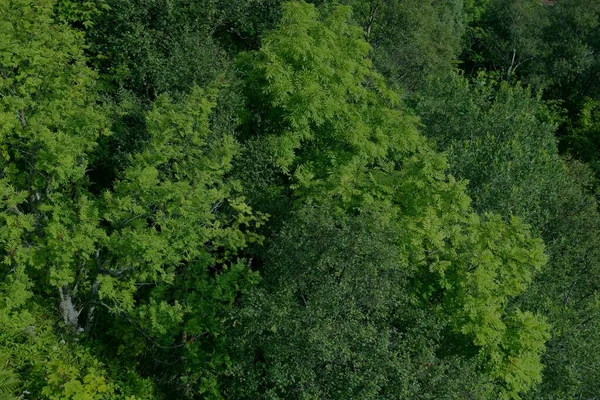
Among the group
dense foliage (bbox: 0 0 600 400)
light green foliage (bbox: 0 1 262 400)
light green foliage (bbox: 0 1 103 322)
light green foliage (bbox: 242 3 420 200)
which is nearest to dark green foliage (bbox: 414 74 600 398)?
dense foliage (bbox: 0 0 600 400)

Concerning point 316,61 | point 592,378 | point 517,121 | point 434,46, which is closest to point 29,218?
point 316,61

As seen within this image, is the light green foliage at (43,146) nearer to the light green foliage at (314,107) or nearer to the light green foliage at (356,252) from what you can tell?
the light green foliage at (356,252)

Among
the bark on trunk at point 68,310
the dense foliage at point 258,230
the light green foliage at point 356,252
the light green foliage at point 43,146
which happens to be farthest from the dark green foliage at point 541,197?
the bark on trunk at point 68,310

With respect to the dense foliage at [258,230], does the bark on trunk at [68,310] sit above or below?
below

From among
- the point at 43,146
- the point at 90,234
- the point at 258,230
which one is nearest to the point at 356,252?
the point at 90,234

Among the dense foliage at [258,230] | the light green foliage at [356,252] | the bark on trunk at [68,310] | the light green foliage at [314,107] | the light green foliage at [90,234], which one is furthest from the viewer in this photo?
the light green foliage at [314,107]

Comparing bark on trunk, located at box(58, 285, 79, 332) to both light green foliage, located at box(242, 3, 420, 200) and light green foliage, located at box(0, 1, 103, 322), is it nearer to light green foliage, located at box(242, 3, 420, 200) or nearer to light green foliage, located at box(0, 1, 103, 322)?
light green foliage, located at box(0, 1, 103, 322)

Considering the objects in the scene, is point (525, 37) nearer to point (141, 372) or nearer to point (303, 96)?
point (303, 96)

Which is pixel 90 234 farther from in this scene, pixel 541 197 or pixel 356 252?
pixel 541 197
